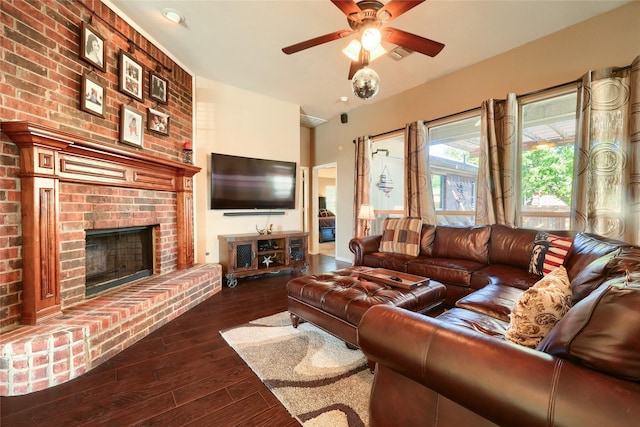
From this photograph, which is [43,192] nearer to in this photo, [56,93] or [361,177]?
[56,93]

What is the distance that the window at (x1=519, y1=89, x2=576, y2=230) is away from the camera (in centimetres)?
293

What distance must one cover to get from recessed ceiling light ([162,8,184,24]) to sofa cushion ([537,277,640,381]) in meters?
3.55

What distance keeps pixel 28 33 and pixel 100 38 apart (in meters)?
0.60

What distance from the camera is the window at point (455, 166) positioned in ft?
12.2

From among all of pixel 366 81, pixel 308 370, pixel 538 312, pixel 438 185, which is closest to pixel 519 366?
pixel 538 312

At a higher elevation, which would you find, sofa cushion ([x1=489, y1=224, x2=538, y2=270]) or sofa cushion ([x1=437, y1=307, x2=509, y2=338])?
sofa cushion ([x1=489, y1=224, x2=538, y2=270])

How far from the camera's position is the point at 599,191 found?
2.52m

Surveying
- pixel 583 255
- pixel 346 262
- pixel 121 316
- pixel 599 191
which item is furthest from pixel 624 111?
pixel 121 316

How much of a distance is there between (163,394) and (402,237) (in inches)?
116

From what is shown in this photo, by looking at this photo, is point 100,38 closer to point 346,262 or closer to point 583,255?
point 583,255

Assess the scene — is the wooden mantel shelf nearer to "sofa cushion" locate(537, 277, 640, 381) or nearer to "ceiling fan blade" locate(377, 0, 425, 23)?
"ceiling fan blade" locate(377, 0, 425, 23)

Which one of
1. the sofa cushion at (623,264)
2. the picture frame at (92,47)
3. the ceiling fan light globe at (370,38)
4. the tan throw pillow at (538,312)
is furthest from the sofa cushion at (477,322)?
the picture frame at (92,47)

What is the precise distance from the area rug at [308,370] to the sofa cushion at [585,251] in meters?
1.50

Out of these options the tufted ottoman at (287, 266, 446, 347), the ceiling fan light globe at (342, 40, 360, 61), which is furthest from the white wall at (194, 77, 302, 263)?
the ceiling fan light globe at (342, 40, 360, 61)
